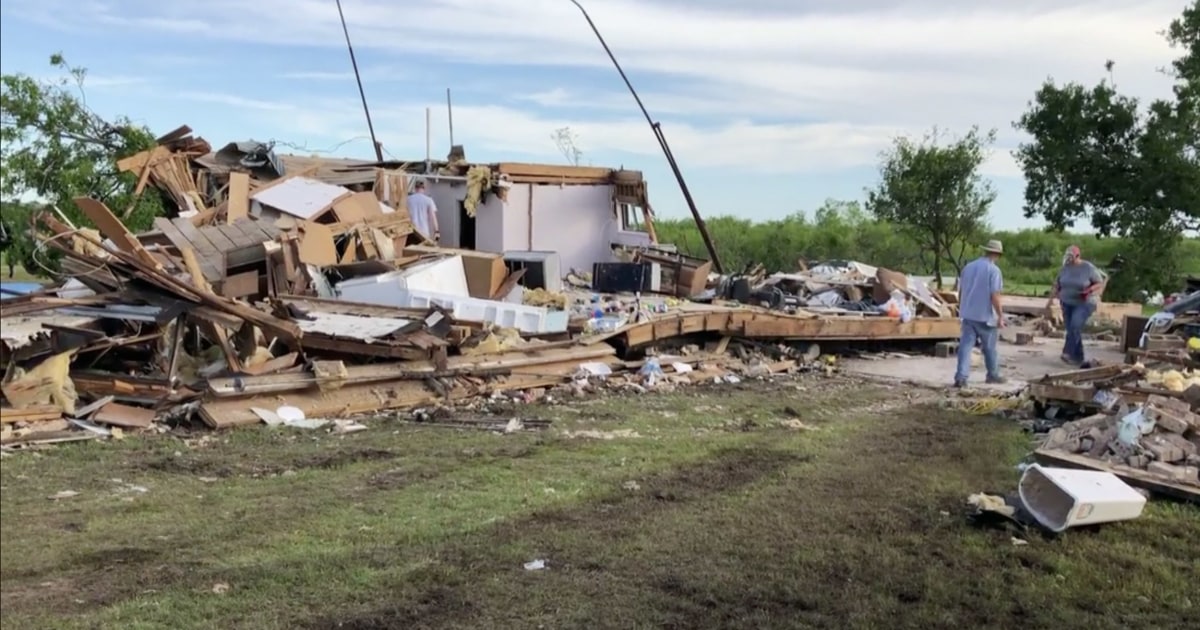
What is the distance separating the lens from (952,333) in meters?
16.8

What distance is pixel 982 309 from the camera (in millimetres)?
11547

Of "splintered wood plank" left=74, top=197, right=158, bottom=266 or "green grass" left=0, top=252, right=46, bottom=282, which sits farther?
"green grass" left=0, top=252, right=46, bottom=282

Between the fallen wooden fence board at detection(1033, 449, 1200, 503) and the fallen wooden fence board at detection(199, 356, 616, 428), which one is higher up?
the fallen wooden fence board at detection(1033, 449, 1200, 503)

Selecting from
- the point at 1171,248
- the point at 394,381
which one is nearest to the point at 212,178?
the point at 394,381

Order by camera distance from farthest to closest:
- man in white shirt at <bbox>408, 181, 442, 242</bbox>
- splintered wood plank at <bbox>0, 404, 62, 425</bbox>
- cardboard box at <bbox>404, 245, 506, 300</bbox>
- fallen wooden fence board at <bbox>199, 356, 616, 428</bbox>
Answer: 1. man in white shirt at <bbox>408, 181, 442, 242</bbox>
2. cardboard box at <bbox>404, 245, 506, 300</bbox>
3. fallen wooden fence board at <bbox>199, 356, 616, 428</bbox>
4. splintered wood plank at <bbox>0, 404, 62, 425</bbox>

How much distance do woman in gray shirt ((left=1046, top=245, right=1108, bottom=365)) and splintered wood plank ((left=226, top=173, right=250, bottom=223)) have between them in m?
11.7

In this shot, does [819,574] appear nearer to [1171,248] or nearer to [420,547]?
[420,547]

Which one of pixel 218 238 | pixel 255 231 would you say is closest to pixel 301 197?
pixel 255 231

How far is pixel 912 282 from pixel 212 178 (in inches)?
488

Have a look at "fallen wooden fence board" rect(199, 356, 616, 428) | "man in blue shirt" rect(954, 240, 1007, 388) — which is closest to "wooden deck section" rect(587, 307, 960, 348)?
"fallen wooden fence board" rect(199, 356, 616, 428)

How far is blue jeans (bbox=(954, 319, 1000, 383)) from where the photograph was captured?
464 inches

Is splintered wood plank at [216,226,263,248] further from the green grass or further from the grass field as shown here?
the green grass

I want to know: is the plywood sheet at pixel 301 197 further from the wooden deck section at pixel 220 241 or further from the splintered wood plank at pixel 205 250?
the splintered wood plank at pixel 205 250

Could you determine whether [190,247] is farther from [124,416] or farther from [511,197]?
[511,197]
